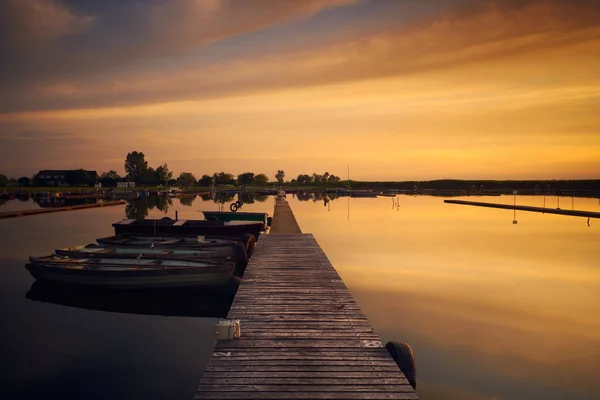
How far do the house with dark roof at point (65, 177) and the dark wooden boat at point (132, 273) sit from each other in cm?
13562

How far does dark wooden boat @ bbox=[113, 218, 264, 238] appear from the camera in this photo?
26406 millimetres

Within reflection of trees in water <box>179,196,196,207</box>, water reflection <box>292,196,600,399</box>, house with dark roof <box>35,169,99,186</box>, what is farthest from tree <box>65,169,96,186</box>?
water reflection <box>292,196,600,399</box>

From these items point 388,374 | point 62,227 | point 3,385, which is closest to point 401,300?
point 388,374

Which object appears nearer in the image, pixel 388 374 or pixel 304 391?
pixel 304 391

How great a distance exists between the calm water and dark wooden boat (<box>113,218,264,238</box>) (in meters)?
6.06

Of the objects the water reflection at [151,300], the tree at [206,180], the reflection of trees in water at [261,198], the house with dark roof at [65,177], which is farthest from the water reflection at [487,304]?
the tree at [206,180]

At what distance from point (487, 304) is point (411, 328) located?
474cm

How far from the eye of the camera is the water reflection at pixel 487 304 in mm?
10398

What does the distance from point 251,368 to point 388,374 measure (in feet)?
7.43

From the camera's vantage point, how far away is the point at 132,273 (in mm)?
15320

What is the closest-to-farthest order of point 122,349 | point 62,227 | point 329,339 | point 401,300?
point 329,339 < point 122,349 < point 401,300 < point 62,227

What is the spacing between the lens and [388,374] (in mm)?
6762

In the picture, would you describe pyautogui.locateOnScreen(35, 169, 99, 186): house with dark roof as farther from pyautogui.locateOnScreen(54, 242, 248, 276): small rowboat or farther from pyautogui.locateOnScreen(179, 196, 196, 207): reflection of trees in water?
pyautogui.locateOnScreen(54, 242, 248, 276): small rowboat

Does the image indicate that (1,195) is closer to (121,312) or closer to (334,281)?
(121,312)
